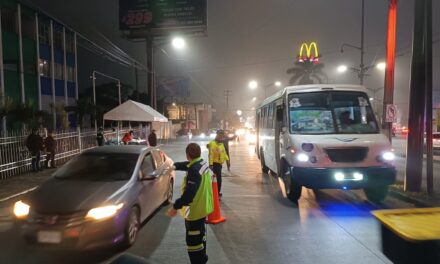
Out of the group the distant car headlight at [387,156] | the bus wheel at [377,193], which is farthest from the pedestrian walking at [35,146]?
the distant car headlight at [387,156]

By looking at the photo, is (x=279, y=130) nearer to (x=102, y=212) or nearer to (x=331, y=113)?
(x=331, y=113)

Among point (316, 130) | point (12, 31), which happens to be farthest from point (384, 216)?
point (12, 31)

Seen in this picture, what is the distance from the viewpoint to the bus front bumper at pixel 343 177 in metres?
8.48

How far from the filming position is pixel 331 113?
955 cm

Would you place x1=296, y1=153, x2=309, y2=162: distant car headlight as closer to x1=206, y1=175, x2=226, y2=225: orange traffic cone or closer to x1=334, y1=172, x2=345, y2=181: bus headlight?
x1=334, y1=172, x2=345, y2=181: bus headlight

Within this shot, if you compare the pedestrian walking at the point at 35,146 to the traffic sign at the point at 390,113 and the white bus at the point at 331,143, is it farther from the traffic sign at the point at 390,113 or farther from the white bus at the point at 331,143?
the traffic sign at the point at 390,113

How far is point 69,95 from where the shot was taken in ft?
127

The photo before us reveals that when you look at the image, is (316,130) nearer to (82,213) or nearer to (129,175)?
(129,175)

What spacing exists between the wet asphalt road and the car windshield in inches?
42.3

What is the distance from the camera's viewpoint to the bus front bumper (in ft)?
27.8

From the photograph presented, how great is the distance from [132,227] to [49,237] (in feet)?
4.19

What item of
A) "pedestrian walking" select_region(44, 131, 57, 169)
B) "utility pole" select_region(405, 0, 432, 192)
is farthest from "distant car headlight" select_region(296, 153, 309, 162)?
"pedestrian walking" select_region(44, 131, 57, 169)

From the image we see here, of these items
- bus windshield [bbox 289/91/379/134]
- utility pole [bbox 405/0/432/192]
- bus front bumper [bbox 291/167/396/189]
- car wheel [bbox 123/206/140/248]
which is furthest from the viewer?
utility pole [bbox 405/0/432/192]

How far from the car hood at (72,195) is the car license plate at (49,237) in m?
0.29
